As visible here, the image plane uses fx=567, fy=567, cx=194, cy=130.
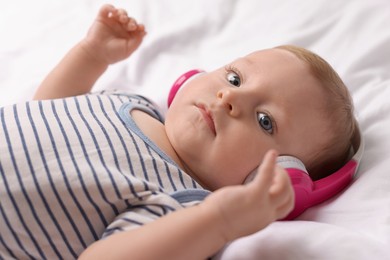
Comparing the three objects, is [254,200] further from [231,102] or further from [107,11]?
[107,11]

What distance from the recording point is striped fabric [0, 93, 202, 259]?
0.90m

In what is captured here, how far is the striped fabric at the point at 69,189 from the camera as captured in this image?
899mm

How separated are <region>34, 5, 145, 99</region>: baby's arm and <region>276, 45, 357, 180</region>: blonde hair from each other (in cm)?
39

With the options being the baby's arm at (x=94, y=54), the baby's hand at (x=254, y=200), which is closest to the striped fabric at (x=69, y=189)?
the baby's hand at (x=254, y=200)

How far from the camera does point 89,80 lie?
4.21 ft

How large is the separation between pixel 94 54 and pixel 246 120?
46 cm

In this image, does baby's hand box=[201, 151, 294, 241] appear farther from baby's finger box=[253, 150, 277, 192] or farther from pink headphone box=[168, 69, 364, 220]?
pink headphone box=[168, 69, 364, 220]

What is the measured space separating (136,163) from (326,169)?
15.3 inches

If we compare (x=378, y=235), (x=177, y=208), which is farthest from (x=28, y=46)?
(x=378, y=235)

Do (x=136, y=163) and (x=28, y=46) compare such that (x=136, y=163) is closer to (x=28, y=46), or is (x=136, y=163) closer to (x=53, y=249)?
(x=53, y=249)

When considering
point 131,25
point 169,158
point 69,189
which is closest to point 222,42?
point 131,25

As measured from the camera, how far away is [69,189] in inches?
35.5

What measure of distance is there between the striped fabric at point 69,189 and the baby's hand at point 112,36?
362mm

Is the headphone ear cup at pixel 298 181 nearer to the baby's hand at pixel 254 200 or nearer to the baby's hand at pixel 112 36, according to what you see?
the baby's hand at pixel 254 200
